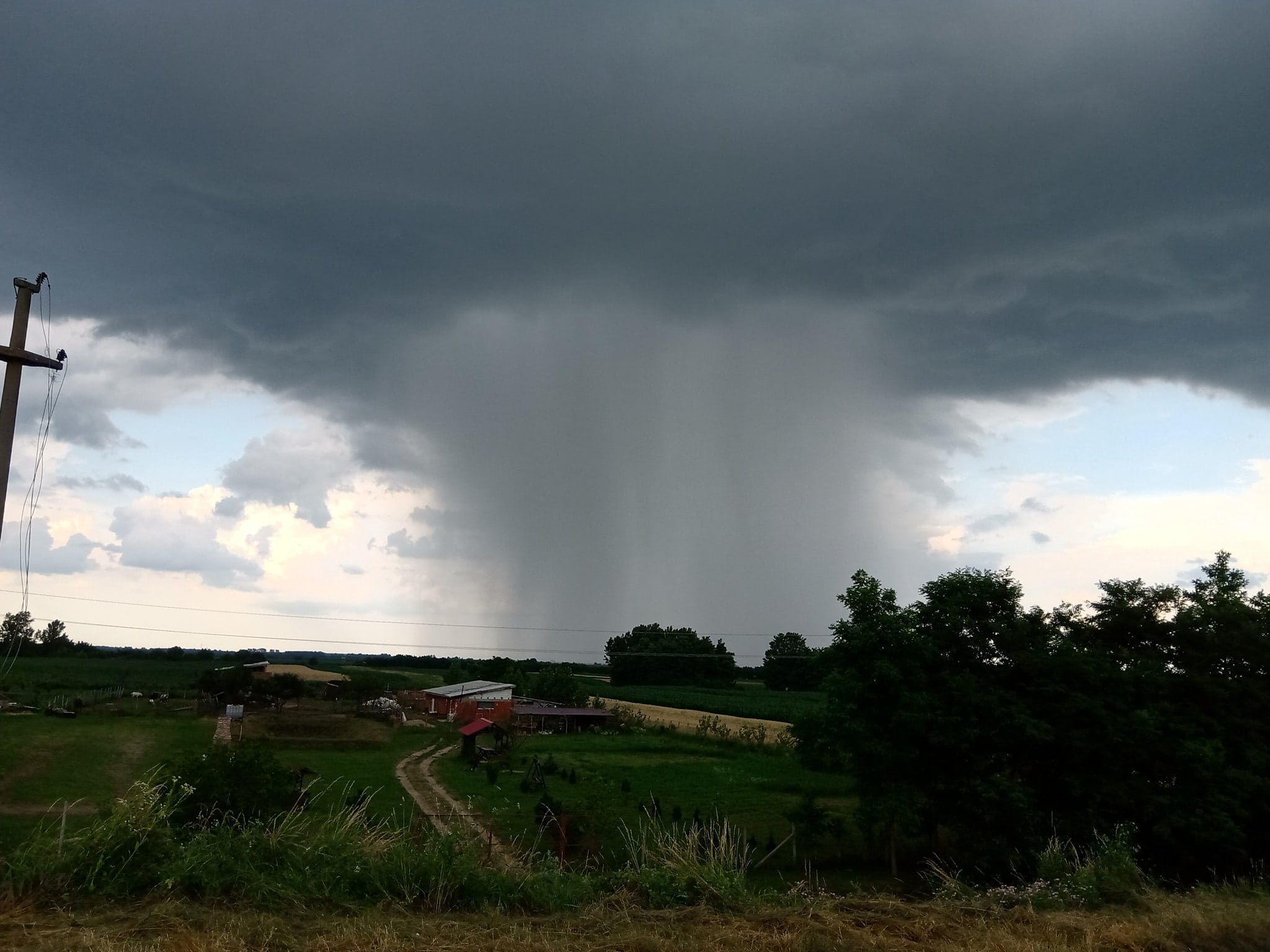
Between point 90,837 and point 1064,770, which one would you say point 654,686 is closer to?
point 1064,770

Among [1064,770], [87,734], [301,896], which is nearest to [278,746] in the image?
[87,734]

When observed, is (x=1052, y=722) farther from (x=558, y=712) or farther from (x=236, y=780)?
(x=558, y=712)

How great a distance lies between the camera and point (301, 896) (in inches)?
418

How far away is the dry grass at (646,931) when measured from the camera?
29.3ft

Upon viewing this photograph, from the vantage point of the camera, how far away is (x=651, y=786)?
47719mm

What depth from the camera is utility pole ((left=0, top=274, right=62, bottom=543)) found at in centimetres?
1298

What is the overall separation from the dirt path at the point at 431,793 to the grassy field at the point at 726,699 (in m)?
39.4

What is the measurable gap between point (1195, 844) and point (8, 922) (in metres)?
29.7

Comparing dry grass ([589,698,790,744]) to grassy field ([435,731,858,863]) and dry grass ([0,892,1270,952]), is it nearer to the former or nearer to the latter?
grassy field ([435,731,858,863])

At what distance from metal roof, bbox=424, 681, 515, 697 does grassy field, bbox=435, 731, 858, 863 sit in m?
20.9

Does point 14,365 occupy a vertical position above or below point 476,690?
above

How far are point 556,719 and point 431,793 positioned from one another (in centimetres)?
4057

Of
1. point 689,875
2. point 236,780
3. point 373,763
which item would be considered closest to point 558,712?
point 373,763

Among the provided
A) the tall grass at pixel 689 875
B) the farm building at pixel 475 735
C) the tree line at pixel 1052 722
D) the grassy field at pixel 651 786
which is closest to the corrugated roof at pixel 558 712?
the grassy field at pixel 651 786
